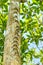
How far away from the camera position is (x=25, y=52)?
3.64 metres

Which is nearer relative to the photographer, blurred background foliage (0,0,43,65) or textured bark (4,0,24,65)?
textured bark (4,0,24,65)

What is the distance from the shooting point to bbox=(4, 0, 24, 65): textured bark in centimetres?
146

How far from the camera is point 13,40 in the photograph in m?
1.66

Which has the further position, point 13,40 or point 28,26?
point 28,26

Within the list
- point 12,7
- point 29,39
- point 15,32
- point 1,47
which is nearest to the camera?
point 15,32

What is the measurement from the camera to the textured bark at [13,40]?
4.79 ft

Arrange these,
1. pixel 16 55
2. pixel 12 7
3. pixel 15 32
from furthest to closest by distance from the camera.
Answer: pixel 12 7 < pixel 15 32 < pixel 16 55

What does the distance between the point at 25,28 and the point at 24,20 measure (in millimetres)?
194

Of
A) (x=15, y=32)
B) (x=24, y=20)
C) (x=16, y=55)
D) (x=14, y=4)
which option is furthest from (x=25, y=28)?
(x=16, y=55)

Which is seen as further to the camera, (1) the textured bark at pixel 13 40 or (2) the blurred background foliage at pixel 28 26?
(2) the blurred background foliage at pixel 28 26

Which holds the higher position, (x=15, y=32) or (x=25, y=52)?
(x=15, y=32)

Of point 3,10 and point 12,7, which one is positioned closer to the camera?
point 12,7

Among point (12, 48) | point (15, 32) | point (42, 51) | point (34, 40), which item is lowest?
point (42, 51)

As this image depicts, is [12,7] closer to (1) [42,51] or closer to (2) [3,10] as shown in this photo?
(2) [3,10]
